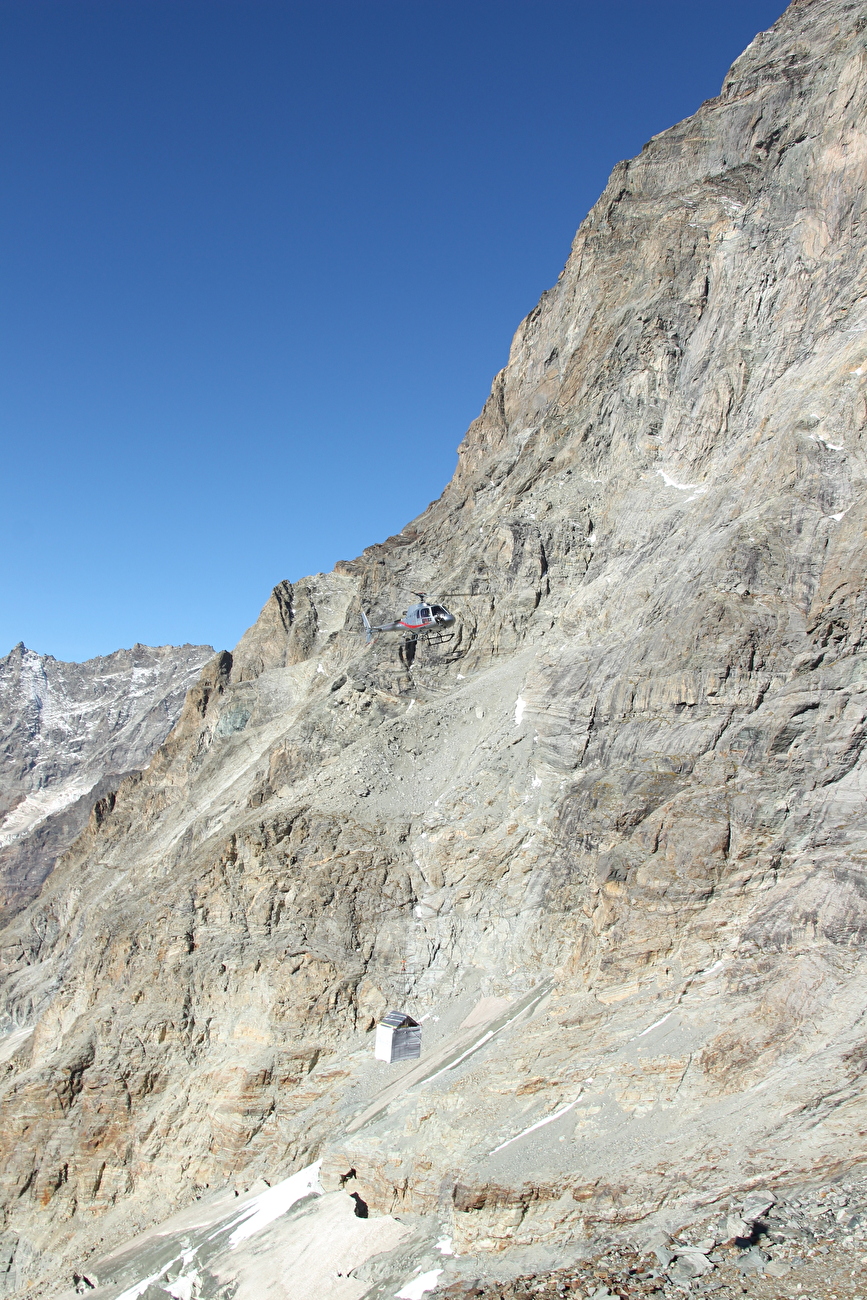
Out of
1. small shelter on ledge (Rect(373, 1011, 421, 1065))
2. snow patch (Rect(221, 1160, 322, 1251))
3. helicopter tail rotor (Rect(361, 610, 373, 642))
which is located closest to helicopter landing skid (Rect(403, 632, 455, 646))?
helicopter tail rotor (Rect(361, 610, 373, 642))

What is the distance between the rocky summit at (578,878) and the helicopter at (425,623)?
3.23 ft

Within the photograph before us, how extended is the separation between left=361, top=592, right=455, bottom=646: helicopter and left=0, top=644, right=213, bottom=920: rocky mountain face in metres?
72.5

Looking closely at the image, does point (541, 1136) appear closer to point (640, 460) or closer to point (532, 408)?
point (640, 460)

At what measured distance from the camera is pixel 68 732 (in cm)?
15562

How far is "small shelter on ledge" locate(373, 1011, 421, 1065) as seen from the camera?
32.4 meters

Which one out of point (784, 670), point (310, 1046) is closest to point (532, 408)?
point (784, 670)

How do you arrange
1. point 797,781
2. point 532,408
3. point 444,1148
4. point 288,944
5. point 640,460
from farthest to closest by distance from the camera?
point 532,408 < point 640,460 < point 288,944 < point 797,781 < point 444,1148

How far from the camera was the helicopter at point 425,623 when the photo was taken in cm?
4675

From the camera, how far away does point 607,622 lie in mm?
38844

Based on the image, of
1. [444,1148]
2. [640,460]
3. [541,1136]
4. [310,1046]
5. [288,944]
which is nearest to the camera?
[541,1136]

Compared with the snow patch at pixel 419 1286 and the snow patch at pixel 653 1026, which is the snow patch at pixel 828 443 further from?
the snow patch at pixel 419 1286

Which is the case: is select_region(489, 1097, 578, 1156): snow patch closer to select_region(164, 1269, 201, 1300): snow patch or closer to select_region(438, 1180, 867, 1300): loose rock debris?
select_region(438, 1180, 867, 1300): loose rock debris

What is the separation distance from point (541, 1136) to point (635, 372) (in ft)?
120

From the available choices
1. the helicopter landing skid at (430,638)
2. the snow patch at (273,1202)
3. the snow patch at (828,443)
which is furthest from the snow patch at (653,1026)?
the helicopter landing skid at (430,638)
